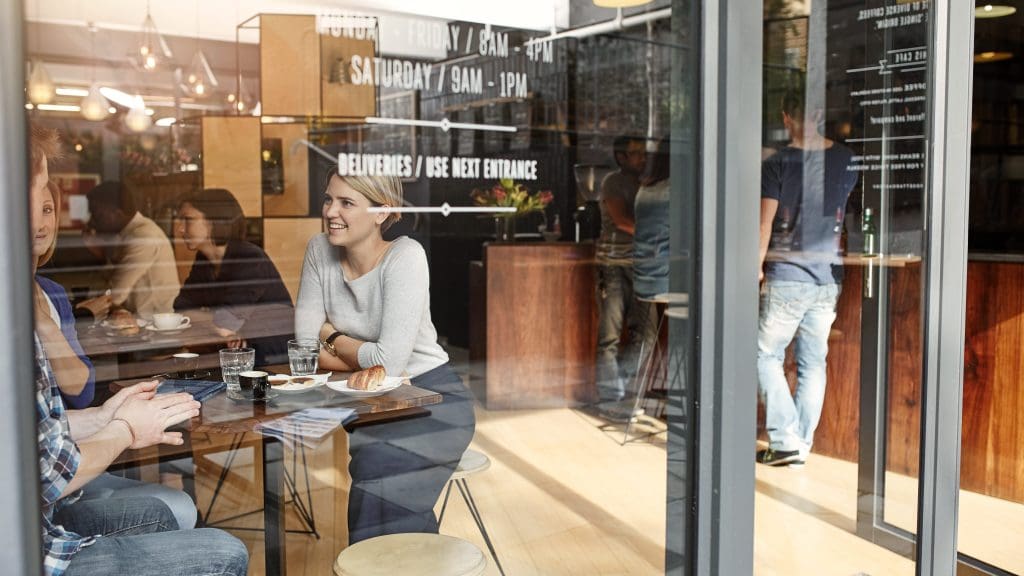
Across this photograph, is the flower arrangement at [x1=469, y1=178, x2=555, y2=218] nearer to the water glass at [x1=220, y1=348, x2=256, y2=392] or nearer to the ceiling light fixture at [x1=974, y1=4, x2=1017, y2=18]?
the water glass at [x1=220, y1=348, x2=256, y2=392]

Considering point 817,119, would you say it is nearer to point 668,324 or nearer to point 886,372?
point 886,372

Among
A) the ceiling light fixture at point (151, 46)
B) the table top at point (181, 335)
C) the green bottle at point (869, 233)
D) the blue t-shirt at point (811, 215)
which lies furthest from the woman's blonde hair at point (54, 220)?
the ceiling light fixture at point (151, 46)

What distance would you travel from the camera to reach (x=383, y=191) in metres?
2.15

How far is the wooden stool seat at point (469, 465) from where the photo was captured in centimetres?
251

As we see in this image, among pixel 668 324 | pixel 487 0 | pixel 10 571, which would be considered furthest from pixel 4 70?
pixel 487 0

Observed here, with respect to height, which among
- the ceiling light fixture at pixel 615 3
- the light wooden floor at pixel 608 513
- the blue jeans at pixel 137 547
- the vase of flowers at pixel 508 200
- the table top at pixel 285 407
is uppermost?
the ceiling light fixture at pixel 615 3

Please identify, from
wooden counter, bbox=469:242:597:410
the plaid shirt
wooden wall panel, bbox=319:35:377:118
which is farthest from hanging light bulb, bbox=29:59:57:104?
wooden counter, bbox=469:242:597:410

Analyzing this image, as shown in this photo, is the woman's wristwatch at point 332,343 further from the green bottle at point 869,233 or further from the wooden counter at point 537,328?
the green bottle at point 869,233

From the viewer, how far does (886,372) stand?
9.50ft

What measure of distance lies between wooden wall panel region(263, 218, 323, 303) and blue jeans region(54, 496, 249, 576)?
2.18 ft

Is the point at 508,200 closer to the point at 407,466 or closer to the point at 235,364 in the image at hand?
the point at 407,466

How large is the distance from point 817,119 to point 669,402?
1.81m

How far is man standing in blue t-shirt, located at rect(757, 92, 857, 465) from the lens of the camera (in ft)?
10.2

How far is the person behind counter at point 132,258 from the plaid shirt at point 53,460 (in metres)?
1.23
